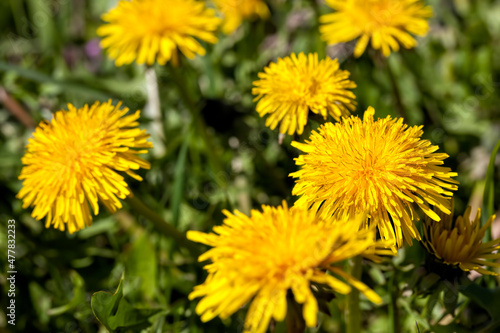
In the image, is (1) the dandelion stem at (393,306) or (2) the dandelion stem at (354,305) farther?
(1) the dandelion stem at (393,306)

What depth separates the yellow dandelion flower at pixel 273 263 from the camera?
0.97 m

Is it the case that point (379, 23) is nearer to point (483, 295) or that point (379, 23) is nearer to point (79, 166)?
point (483, 295)

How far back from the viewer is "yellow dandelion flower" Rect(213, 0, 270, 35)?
274 centimetres

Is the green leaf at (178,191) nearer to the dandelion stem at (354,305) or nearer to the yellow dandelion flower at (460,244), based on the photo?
the dandelion stem at (354,305)

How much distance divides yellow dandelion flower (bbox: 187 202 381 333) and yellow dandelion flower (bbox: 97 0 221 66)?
3.54 ft

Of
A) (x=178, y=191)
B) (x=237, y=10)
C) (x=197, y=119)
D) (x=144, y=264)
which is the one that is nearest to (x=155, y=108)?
(x=197, y=119)

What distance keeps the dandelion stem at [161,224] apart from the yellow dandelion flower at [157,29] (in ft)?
2.02

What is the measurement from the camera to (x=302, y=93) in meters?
1.45

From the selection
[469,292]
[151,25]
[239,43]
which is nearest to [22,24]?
[239,43]

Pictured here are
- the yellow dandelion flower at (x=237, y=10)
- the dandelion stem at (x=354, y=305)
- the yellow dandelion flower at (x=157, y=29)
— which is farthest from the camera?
the yellow dandelion flower at (x=237, y=10)

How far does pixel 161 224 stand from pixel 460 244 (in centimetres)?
94

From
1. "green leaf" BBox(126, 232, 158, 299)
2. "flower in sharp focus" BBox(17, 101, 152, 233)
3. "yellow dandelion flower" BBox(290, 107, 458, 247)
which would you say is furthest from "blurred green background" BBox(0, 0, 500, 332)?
"flower in sharp focus" BBox(17, 101, 152, 233)

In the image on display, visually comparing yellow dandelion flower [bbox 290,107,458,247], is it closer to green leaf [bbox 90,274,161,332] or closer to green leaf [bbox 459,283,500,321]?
green leaf [bbox 459,283,500,321]

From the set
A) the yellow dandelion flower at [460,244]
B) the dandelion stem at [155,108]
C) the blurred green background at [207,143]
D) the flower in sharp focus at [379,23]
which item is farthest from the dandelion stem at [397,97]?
the dandelion stem at [155,108]
